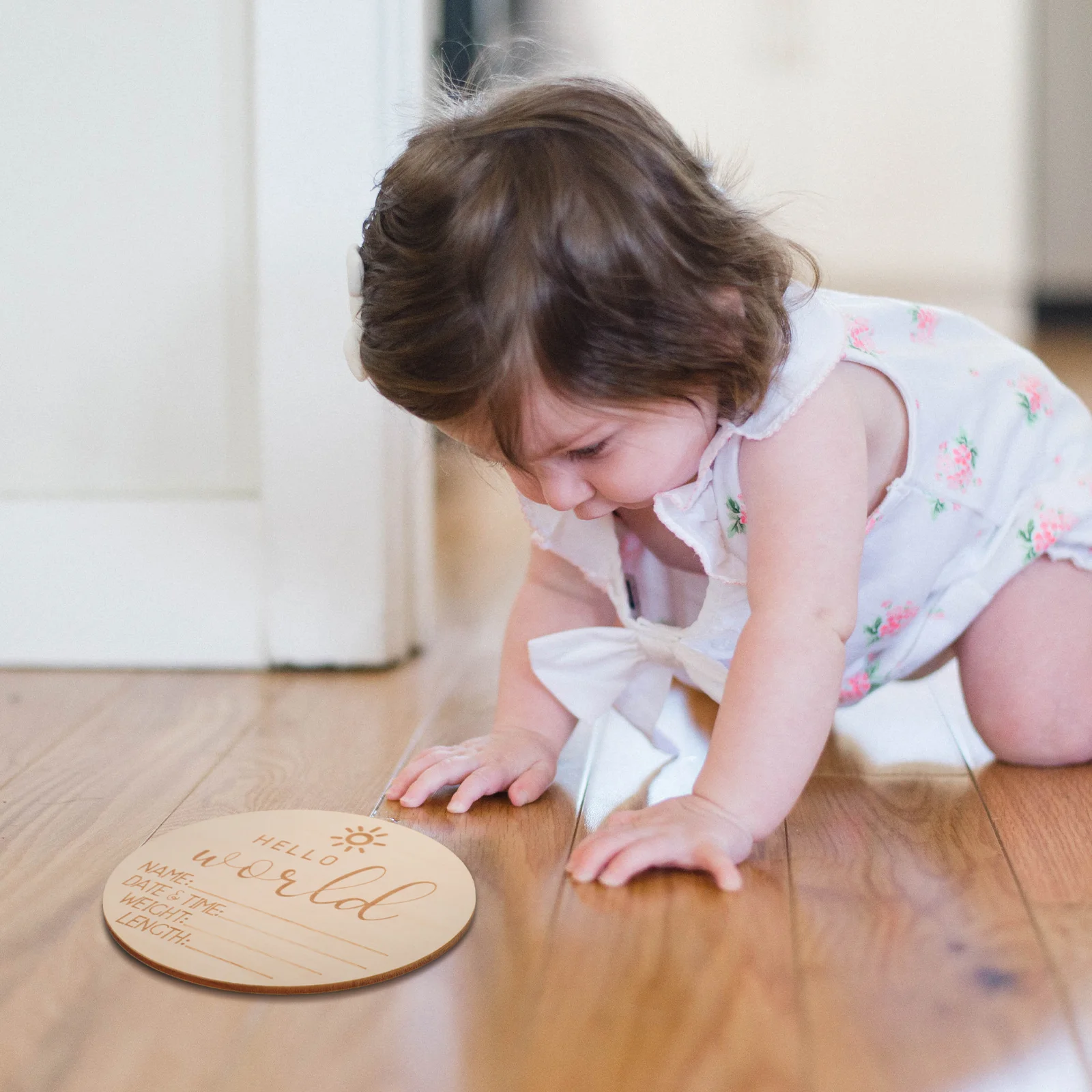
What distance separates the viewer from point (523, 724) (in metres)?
0.87

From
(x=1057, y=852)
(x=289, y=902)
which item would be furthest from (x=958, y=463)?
(x=289, y=902)

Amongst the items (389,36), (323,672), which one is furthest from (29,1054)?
(389,36)

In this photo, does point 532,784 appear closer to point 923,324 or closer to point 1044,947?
point 1044,947

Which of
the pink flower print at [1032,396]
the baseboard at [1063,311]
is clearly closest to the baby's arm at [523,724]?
the pink flower print at [1032,396]

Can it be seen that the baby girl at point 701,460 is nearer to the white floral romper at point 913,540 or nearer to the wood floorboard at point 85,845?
the white floral romper at point 913,540

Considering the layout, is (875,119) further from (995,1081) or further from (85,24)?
(995,1081)

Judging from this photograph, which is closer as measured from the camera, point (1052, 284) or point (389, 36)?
point (389, 36)

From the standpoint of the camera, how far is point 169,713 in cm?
99

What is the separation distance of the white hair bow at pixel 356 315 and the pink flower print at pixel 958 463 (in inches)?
15.6

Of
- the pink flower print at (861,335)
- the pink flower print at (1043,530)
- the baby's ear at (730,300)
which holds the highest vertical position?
the baby's ear at (730,300)

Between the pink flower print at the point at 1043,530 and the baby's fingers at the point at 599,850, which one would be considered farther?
the pink flower print at the point at 1043,530

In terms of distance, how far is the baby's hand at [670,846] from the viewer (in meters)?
0.65

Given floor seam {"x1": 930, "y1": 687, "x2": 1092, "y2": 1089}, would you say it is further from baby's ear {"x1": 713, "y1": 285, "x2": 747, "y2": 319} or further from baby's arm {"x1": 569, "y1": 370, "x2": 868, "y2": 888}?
baby's ear {"x1": 713, "y1": 285, "x2": 747, "y2": 319}

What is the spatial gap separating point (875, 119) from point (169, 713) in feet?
11.3
